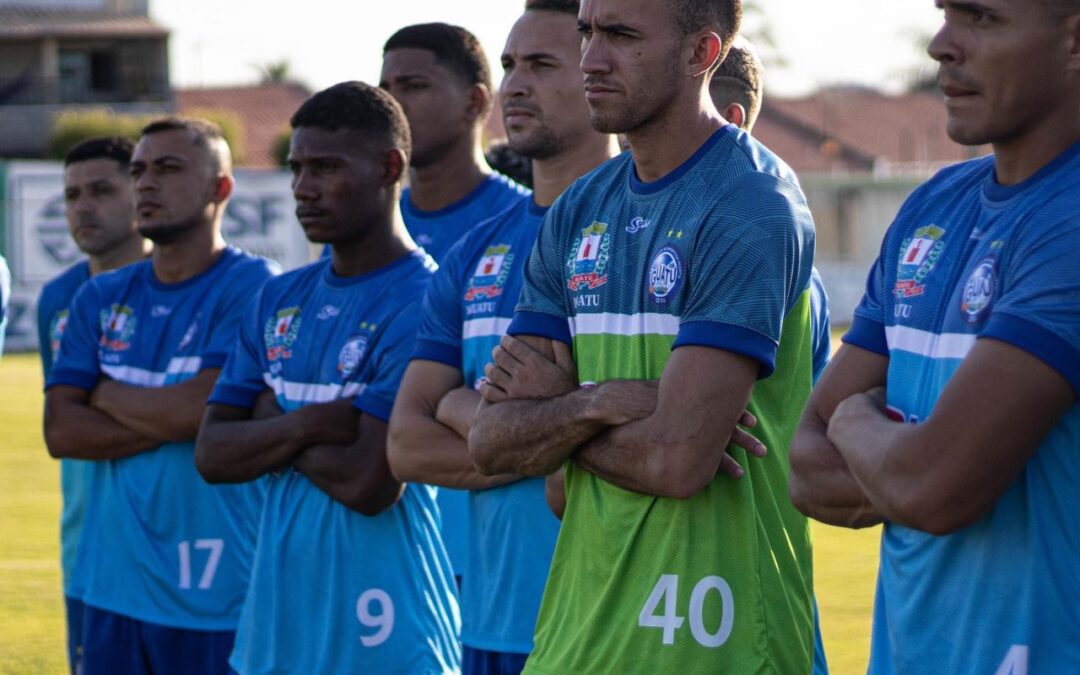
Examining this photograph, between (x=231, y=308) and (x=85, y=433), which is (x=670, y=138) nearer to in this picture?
(x=231, y=308)

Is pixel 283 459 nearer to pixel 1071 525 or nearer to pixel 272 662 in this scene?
pixel 272 662

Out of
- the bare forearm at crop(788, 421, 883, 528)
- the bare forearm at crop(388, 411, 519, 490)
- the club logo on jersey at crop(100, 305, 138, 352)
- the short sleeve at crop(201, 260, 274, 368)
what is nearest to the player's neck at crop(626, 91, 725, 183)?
the bare forearm at crop(788, 421, 883, 528)

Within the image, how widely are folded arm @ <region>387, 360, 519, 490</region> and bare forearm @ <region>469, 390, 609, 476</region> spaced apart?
2.18ft

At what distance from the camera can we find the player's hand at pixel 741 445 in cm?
362

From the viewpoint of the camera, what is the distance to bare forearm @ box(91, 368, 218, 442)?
5.93 m

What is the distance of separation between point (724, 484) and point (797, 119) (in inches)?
2639

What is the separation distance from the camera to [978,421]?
299 cm

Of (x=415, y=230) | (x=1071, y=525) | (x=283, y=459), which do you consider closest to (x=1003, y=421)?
(x=1071, y=525)

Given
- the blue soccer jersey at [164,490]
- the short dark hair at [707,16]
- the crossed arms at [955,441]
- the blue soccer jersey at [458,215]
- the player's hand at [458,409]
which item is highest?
the short dark hair at [707,16]

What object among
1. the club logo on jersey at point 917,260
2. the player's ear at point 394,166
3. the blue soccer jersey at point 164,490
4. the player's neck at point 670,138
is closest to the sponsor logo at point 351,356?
the player's ear at point 394,166

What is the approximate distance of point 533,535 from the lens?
477 cm

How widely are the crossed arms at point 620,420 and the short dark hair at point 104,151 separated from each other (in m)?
4.67

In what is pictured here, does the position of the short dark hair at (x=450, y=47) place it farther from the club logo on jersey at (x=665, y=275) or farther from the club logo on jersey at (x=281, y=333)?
the club logo on jersey at (x=665, y=275)

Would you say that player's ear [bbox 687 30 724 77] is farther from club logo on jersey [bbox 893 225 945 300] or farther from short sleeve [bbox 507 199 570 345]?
club logo on jersey [bbox 893 225 945 300]
